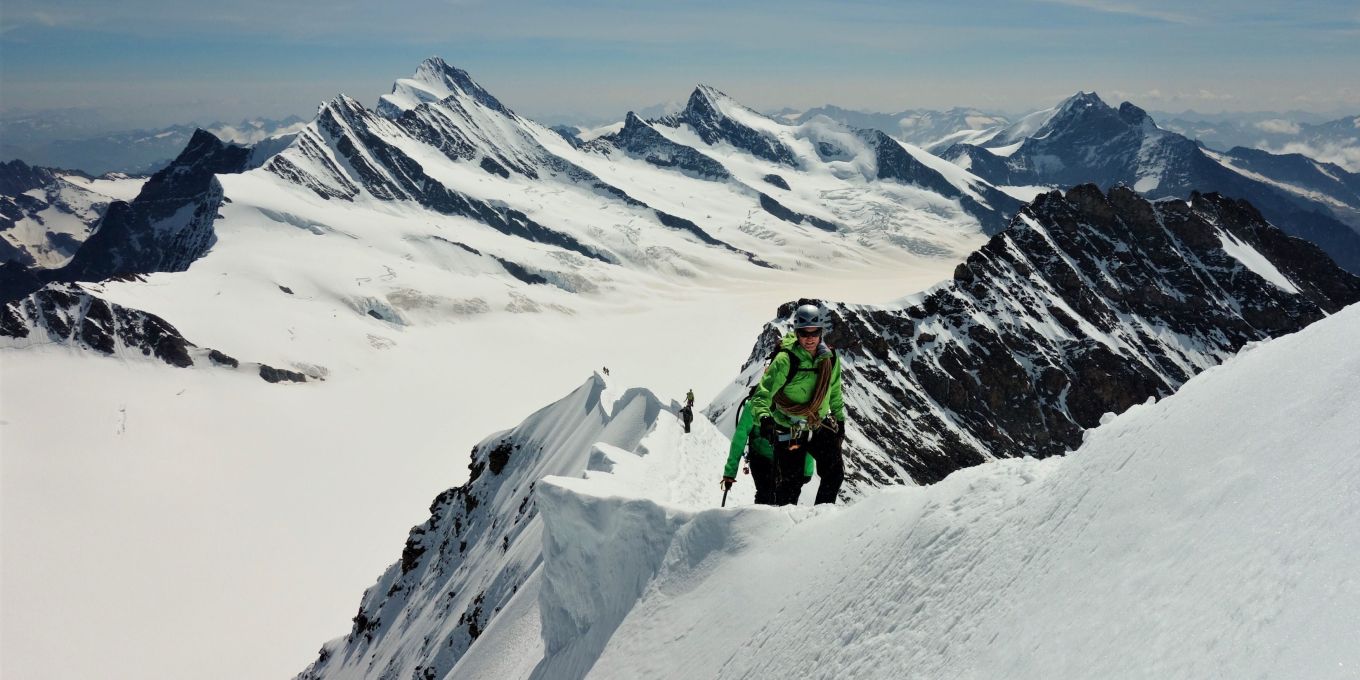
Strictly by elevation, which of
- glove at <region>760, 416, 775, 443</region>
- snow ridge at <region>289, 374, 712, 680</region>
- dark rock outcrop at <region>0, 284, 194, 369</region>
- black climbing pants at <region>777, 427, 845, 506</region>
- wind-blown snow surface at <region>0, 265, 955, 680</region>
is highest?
glove at <region>760, 416, 775, 443</region>

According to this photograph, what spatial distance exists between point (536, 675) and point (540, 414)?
32.9 meters

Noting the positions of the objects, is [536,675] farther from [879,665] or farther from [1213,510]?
[1213,510]

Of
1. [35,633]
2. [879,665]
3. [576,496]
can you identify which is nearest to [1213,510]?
[879,665]

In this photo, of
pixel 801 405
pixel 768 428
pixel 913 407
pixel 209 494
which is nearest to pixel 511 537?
pixel 768 428

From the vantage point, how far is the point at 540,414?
49844 mm

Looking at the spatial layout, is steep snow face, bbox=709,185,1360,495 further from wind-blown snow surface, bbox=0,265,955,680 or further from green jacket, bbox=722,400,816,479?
wind-blown snow surface, bbox=0,265,955,680

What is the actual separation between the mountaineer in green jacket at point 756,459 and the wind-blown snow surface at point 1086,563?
1.03m

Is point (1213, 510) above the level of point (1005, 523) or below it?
above

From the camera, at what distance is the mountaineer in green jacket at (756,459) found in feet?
46.8

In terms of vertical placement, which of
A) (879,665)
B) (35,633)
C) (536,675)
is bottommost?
(35,633)

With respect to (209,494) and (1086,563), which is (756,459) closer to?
(1086,563)

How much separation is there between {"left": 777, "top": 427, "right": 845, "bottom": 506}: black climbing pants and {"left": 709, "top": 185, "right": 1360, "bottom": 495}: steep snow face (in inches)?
1722

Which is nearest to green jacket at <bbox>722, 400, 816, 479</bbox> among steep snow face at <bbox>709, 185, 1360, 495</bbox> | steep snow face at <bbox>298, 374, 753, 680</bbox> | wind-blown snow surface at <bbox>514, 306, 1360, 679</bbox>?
wind-blown snow surface at <bbox>514, 306, 1360, 679</bbox>

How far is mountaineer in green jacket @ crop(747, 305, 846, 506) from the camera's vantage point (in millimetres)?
14094
